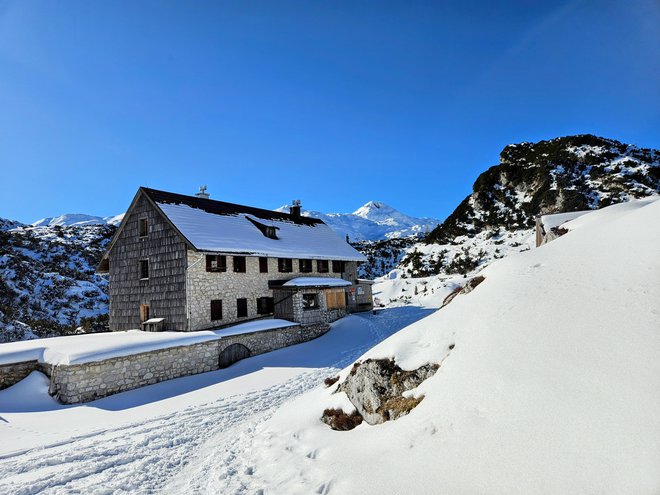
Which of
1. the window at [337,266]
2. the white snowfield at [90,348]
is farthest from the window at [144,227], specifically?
the window at [337,266]

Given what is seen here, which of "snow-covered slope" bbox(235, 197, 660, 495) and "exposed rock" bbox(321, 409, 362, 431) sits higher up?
"snow-covered slope" bbox(235, 197, 660, 495)

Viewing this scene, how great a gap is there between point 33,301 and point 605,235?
141 feet

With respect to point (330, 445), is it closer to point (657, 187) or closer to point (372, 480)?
point (372, 480)

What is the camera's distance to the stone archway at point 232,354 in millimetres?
17688

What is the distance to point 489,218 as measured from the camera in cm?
5794

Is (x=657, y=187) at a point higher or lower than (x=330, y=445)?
higher

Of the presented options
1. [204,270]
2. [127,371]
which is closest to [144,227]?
[204,270]

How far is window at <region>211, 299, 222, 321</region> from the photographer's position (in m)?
20.3

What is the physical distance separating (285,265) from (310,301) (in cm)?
321

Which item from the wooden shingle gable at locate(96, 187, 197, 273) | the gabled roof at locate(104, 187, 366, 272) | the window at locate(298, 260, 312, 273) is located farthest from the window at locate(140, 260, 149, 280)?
the window at locate(298, 260, 312, 273)

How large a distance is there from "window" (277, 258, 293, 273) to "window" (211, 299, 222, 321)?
531 centimetres

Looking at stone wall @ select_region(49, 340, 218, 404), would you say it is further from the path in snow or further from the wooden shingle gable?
the wooden shingle gable

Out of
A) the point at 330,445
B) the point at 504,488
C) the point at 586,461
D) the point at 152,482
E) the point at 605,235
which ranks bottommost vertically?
the point at 152,482

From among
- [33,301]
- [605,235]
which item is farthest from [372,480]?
[33,301]
